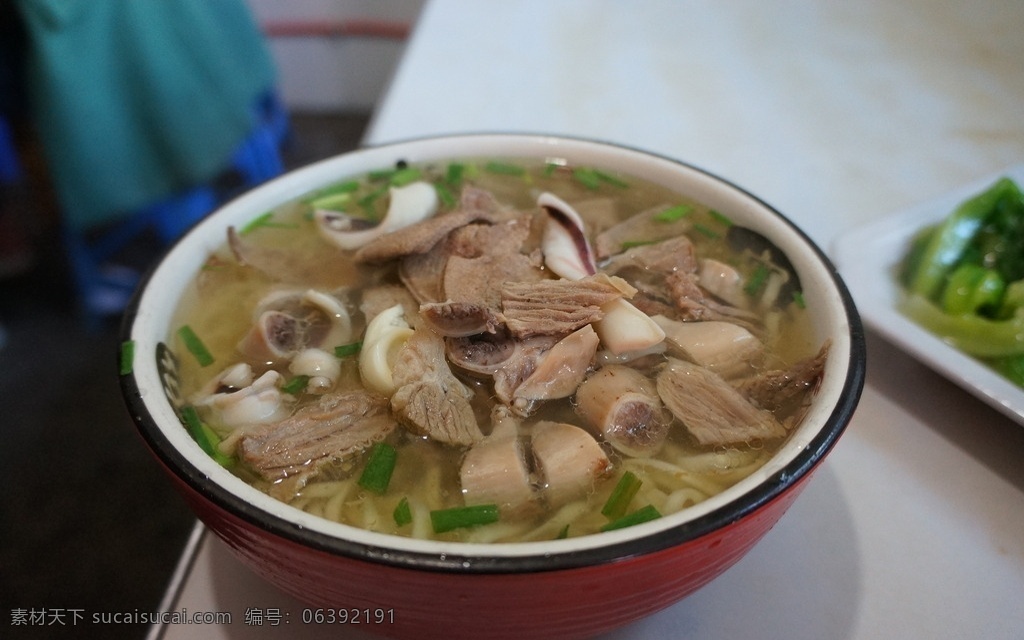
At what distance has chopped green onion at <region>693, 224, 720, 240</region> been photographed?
1.17 m

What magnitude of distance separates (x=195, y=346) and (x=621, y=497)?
612 millimetres

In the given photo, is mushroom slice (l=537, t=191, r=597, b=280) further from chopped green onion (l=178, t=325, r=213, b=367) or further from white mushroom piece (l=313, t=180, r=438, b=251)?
chopped green onion (l=178, t=325, r=213, b=367)

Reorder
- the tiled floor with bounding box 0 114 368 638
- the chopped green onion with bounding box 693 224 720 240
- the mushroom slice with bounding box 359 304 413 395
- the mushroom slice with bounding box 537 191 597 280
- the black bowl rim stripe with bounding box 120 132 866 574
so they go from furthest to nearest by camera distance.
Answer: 1. the tiled floor with bounding box 0 114 368 638
2. the chopped green onion with bounding box 693 224 720 240
3. the mushroom slice with bounding box 537 191 597 280
4. the mushroom slice with bounding box 359 304 413 395
5. the black bowl rim stripe with bounding box 120 132 866 574

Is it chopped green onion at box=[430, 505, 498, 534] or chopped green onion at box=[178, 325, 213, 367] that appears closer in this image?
chopped green onion at box=[430, 505, 498, 534]

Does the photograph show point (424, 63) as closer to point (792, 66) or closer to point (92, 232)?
point (792, 66)

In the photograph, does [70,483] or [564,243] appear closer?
[564,243]

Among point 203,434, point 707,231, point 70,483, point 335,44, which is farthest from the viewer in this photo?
point 335,44

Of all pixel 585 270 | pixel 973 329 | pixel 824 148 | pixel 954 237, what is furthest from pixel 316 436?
pixel 824 148

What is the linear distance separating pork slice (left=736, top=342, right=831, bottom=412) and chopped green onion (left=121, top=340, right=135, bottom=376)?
742 millimetres

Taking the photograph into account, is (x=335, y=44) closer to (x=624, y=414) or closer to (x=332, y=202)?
(x=332, y=202)

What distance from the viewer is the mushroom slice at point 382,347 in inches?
36.0

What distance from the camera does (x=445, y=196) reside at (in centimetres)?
129

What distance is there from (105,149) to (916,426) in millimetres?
2503

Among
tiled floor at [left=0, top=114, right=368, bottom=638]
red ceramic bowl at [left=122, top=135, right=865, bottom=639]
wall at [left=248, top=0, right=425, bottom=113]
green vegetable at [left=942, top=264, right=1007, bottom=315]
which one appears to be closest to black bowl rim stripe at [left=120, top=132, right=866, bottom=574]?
red ceramic bowl at [left=122, top=135, right=865, bottom=639]
